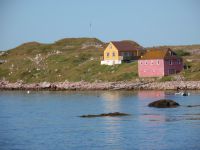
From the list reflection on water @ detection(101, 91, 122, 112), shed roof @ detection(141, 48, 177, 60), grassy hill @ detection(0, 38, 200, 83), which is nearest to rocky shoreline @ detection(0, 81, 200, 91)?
grassy hill @ detection(0, 38, 200, 83)

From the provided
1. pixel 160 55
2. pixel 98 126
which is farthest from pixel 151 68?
pixel 98 126

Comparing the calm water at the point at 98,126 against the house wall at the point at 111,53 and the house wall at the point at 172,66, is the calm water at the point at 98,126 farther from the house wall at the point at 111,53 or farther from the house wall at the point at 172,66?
the house wall at the point at 111,53

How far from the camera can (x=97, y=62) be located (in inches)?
5709

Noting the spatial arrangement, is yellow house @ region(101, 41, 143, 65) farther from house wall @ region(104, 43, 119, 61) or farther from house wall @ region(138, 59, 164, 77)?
house wall @ region(138, 59, 164, 77)

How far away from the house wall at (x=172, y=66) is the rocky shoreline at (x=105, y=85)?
23.3 feet

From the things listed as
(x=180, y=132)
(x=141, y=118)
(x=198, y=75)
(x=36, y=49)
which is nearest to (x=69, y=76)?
(x=198, y=75)

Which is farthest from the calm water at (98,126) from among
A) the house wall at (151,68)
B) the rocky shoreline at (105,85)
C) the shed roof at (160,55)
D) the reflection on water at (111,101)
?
the shed roof at (160,55)

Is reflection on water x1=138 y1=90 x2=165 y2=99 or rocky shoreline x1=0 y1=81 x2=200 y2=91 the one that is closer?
reflection on water x1=138 y1=90 x2=165 y2=99

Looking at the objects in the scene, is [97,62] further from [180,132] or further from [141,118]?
[180,132]

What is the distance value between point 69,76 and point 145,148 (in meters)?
87.1

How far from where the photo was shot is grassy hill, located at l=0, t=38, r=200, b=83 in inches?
5145

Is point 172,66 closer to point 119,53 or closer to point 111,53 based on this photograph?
point 119,53

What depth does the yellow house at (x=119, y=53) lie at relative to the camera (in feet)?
460

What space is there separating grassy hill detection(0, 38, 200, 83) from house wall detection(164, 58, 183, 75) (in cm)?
203
